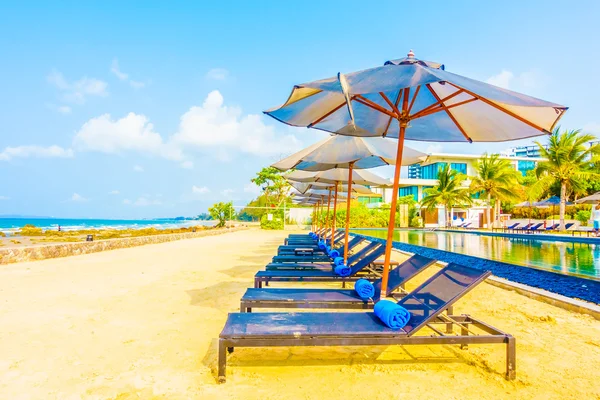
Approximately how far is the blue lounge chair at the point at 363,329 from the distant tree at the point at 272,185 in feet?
102

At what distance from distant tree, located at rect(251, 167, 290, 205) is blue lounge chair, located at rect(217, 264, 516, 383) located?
31104 millimetres

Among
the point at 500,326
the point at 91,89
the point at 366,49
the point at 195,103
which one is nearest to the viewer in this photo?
the point at 500,326

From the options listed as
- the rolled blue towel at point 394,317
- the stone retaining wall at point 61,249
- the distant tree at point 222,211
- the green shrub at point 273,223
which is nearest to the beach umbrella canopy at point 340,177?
the rolled blue towel at point 394,317

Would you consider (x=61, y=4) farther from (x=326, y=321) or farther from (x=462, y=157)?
(x=462, y=157)

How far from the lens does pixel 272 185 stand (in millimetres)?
35000

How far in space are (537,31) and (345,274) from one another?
841 cm

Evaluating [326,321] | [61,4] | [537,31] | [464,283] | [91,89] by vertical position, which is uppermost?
[61,4]

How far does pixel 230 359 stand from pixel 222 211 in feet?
88.8

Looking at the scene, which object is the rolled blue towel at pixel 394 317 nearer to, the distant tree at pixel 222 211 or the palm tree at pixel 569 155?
the palm tree at pixel 569 155

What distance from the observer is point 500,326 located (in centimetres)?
395

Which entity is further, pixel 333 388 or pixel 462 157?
pixel 462 157

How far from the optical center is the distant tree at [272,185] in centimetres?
3412

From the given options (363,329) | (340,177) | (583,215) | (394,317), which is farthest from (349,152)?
(583,215)

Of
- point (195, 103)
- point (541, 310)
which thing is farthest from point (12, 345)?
point (195, 103)
